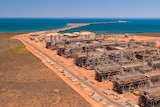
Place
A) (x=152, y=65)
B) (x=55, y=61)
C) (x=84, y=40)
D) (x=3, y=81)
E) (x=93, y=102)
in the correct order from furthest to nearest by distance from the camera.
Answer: (x=84, y=40) < (x=55, y=61) < (x=152, y=65) < (x=3, y=81) < (x=93, y=102)

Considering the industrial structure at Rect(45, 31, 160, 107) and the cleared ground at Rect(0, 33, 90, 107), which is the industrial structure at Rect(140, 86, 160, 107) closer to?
the industrial structure at Rect(45, 31, 160, 107)

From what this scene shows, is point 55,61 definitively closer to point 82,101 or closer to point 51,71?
point 51,71

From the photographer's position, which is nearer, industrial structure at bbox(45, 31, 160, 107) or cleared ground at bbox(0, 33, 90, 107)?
cleared ground at bbox(0, 33, 90, 107)

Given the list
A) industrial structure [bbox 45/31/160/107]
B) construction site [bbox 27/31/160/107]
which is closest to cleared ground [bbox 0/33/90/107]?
construction site [bbox 27/31/160/107]

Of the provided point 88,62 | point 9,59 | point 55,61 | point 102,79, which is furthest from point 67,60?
point 102,79

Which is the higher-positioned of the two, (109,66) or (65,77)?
(109,66)

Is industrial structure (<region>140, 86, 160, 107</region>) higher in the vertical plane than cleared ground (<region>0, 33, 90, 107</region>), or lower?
Result: higher

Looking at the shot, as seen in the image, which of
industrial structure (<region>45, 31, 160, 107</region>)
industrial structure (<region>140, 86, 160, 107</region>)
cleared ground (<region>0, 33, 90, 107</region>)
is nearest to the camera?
industrial structure (<region>140, 86, 160, 107</region>)

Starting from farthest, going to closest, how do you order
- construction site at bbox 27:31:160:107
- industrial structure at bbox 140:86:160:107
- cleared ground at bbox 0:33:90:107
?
cleared ground at bbox 0:33:90:107, construction site at bbox 27:31:160:107, industrial structure at bbox 140:86:160:107

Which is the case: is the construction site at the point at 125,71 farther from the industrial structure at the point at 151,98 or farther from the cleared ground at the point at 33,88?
the cleared ground at the point at 33,88

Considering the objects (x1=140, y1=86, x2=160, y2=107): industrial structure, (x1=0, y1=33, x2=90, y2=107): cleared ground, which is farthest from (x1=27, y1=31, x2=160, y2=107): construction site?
(x1=0, y1=33, x2=90, y2=107): cleared ground
